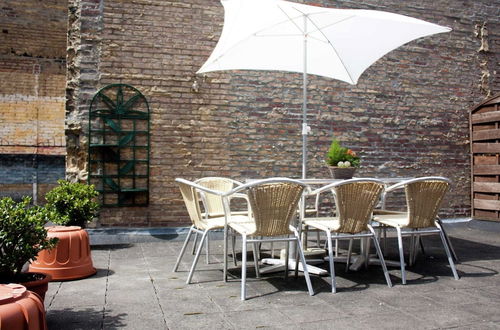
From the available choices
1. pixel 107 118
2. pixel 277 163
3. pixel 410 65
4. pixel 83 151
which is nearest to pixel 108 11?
pixel 107 118

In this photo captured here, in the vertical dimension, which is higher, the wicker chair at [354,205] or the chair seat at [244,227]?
the wicker chair at [354,205]

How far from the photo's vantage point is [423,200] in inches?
145

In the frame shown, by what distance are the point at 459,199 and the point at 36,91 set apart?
9.49 meters

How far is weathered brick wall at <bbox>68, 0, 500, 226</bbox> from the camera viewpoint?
18.8 ft

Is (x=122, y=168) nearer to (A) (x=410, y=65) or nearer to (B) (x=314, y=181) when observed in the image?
(B) (x=314, y=181)

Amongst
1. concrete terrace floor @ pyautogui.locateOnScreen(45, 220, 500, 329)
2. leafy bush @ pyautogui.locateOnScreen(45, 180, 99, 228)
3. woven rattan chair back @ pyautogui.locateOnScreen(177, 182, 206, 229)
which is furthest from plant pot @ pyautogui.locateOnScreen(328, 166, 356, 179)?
leafy bush @ pyautogui.locateOnScreen(45, 180, 99, 228)

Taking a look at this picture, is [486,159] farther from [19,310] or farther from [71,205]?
[19,310]

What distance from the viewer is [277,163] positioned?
6.21 meters

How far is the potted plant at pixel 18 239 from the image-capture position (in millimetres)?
2441

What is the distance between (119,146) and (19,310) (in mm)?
3898

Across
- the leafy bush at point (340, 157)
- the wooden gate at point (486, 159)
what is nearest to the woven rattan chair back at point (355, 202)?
the leafy bush at point (340, 157)

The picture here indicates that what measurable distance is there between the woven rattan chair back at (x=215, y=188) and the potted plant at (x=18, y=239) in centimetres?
212

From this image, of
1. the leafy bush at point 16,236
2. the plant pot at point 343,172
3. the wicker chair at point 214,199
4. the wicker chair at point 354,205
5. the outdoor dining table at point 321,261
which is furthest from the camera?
the wicker chair at point 214,199

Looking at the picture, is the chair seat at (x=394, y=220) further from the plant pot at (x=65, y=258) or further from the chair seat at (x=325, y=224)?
the plant pot at (x=65, y=258)
